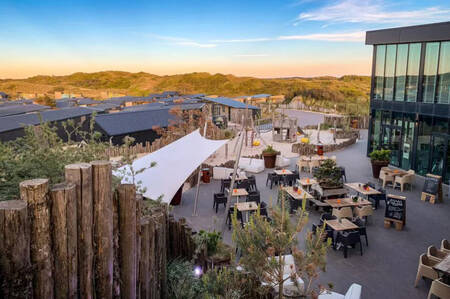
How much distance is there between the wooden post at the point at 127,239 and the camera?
3.12 metres

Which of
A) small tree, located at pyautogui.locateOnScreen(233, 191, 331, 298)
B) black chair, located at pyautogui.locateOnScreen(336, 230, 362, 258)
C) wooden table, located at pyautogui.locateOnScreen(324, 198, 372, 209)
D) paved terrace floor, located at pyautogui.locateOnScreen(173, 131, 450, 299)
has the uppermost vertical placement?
small tree, located at pyautogui.locateOnScreen(233, 191, 331, 298)

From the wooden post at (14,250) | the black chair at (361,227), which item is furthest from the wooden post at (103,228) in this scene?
the black chair at (361,227)

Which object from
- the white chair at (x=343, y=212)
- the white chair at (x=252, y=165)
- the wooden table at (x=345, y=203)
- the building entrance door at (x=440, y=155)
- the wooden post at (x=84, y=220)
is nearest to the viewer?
the wooden post at (x=84, y=220)

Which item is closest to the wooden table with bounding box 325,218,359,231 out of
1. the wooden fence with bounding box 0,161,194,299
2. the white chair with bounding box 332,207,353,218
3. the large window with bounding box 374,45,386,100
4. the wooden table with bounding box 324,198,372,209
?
the white chair with bounding box 332,207,353,218

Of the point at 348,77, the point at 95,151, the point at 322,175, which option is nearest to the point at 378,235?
the point at 322,175

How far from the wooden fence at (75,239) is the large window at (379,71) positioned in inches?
654

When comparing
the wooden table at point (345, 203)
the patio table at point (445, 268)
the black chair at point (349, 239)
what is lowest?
the black chair at point (349, 239)

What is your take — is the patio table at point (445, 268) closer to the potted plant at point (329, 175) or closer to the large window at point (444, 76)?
the potted plant at point (329, 175)

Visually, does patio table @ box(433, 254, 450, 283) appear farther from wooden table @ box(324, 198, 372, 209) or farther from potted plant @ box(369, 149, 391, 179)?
potted plant @ box(369, 149, 391, 179)

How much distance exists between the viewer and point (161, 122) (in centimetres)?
2488

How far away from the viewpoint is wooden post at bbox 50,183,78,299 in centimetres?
253

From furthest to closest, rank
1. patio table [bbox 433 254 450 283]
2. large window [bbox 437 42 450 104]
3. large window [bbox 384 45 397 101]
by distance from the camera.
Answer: large window [bbox 384 45 397 101], large window [bbox 437 42 450 104], patio table [bbox 433 254 450 283]

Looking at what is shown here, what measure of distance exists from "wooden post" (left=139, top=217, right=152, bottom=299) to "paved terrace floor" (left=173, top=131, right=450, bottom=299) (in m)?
1.14

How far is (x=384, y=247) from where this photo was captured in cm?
820
